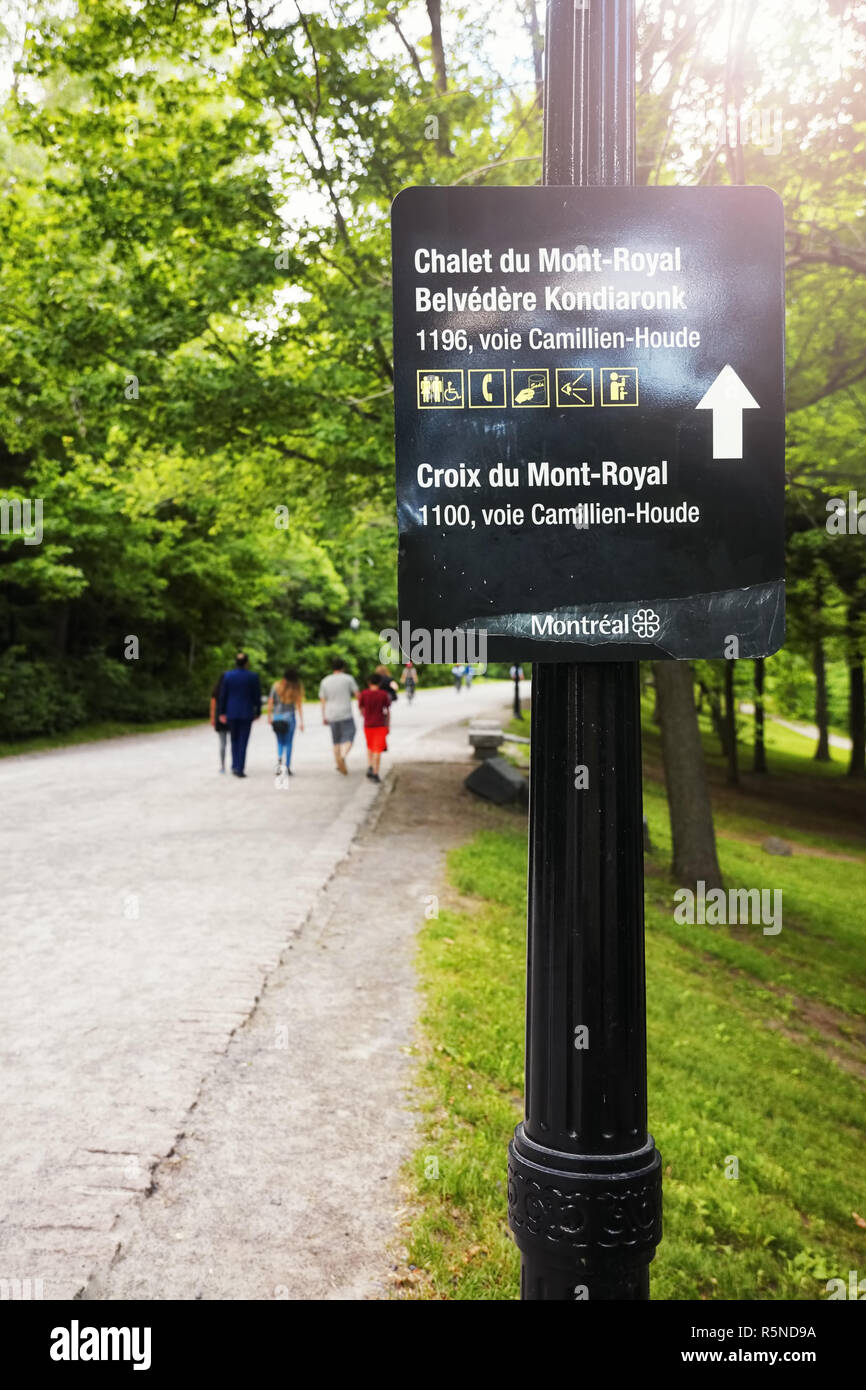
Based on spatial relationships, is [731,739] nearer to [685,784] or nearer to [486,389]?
[685,784]

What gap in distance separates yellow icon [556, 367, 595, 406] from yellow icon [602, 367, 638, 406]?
0.09ft

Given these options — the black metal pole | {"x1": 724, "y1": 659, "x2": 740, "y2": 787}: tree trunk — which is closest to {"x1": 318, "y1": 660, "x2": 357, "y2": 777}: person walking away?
the black metal pole

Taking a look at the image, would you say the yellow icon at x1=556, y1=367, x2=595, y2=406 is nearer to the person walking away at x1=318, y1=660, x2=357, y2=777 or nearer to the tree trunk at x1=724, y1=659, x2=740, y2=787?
the person walking away at x1=318, y1=660, x2=357, y2=777

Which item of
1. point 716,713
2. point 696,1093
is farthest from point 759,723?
point 696,1093

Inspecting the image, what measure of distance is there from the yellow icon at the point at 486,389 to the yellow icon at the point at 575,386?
11 cm

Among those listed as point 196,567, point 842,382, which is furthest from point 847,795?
point 842,382

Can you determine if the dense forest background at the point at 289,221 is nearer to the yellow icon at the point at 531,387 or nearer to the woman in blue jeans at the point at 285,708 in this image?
the woman in blue jeans at the point at 285,708

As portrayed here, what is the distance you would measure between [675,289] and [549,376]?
1.02 ft

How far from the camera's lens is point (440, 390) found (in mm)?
2182

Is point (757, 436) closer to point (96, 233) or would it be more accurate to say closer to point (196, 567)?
point (96, 233)

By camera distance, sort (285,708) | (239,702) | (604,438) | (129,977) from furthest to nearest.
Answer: (285,708) → (239,702) → (129,977) → (604,438)

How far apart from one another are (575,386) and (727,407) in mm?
309

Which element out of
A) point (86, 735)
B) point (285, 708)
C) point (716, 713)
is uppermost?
point (285, 708)

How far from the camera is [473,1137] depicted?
4.94 m
